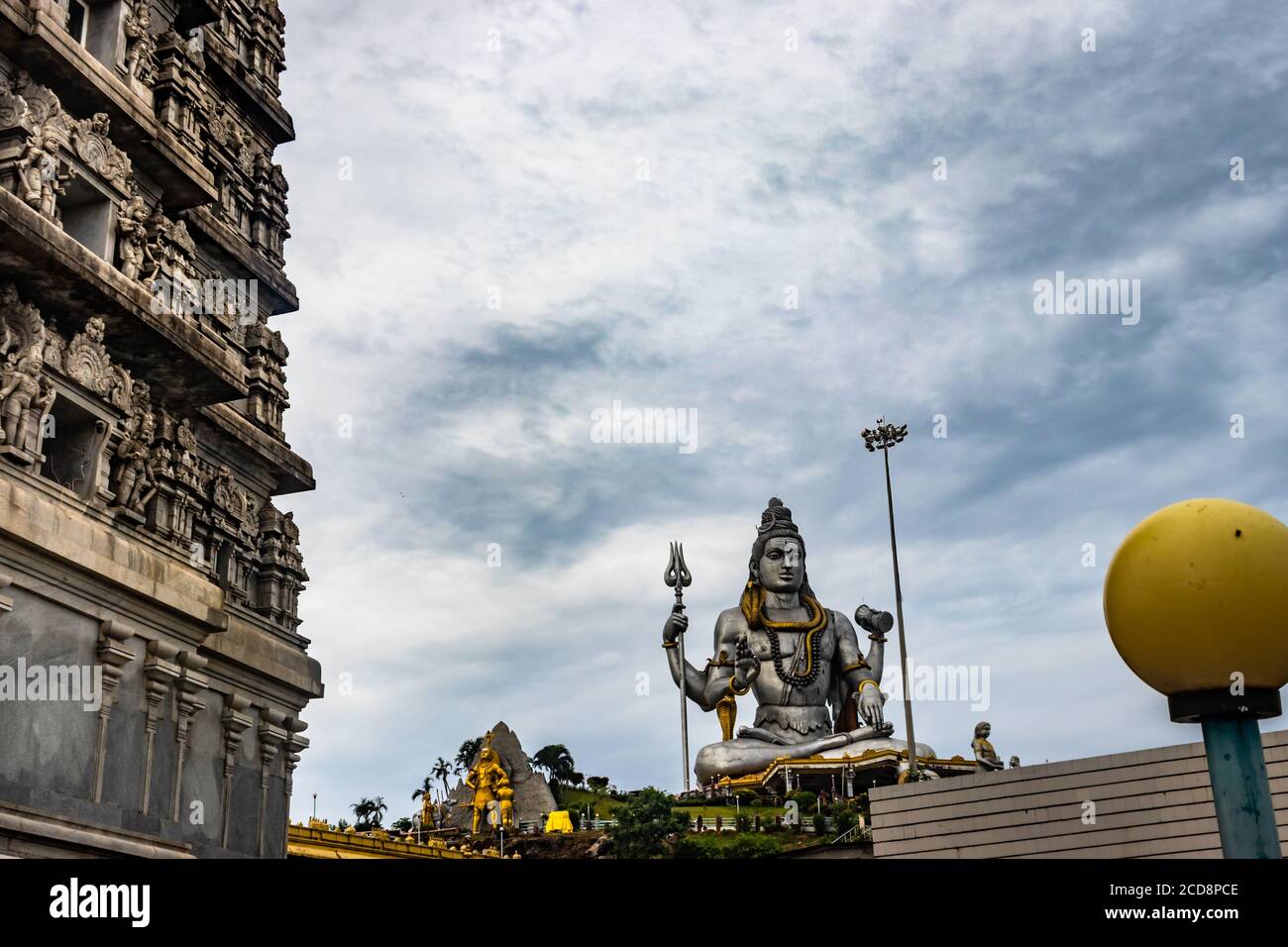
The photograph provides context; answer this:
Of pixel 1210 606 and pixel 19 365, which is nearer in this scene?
pixel 1210 606

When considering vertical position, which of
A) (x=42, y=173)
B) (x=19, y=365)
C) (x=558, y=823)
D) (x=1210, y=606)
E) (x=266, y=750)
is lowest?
(x=1210, y=606)

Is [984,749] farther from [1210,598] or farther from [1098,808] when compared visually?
[1210,598]

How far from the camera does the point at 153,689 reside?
17.9m

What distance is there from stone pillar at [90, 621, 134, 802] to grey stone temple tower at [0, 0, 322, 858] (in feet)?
0.10

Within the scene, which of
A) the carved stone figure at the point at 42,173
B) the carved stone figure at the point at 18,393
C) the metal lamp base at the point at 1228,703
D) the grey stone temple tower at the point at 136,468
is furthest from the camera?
the carved stone figure at the point at 42,173

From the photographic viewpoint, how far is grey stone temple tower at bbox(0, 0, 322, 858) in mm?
15797

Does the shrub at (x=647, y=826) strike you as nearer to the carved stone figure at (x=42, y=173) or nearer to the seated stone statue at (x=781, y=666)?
the seated stone statue at (x=781, y=666)

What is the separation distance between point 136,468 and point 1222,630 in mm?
14612

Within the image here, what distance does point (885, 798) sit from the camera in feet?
66.2

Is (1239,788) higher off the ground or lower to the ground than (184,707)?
lower

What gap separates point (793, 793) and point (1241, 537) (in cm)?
4272

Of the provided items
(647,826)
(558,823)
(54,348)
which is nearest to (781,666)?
(558,823)

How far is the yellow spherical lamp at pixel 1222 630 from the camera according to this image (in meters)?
6.52

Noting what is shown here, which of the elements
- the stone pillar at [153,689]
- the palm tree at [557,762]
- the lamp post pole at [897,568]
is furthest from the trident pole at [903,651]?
the palm tree at [557,762]
